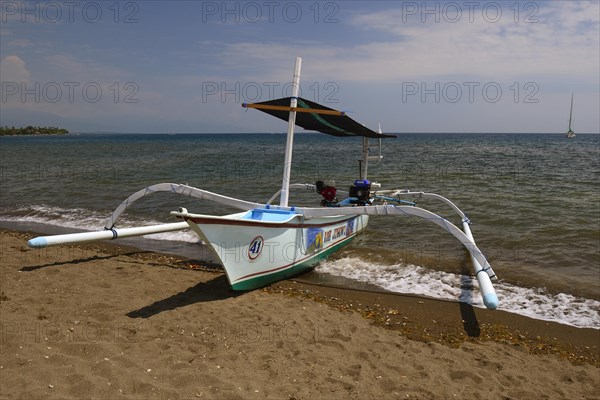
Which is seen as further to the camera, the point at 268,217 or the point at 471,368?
the point at 268,217

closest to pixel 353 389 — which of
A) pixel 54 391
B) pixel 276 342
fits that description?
pixel 276 342

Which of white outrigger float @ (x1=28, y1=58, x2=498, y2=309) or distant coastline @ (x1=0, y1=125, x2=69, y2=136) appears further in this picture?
distant coastline @ (x1=0, y1=125, x2=69, y2=136)

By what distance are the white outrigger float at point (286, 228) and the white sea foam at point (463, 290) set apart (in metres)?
0.68

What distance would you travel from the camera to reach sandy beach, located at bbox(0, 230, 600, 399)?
3.60 meters

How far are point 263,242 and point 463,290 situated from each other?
10.7 ft

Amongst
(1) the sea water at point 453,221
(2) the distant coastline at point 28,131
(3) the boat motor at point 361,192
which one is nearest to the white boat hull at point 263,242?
(1) the sea water at point 453,221

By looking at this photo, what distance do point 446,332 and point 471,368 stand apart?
1.06 meters

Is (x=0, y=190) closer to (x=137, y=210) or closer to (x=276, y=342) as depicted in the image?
(x=137, y=210)

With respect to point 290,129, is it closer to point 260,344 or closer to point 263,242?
point 263,242

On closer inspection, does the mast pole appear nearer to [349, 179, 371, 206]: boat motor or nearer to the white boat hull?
the white boat hull

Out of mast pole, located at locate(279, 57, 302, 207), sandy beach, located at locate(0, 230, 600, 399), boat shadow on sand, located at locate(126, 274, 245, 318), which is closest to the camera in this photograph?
sandy beach, located at locate(0, 230, 600, 399)

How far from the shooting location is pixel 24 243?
8648 millimetres

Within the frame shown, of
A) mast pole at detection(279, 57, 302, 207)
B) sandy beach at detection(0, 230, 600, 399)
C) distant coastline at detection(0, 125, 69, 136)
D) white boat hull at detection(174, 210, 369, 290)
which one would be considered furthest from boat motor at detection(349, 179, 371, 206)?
distant coastline at detection(0, 125, 69, 136)

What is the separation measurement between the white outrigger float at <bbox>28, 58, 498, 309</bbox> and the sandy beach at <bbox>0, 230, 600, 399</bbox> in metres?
0.48
